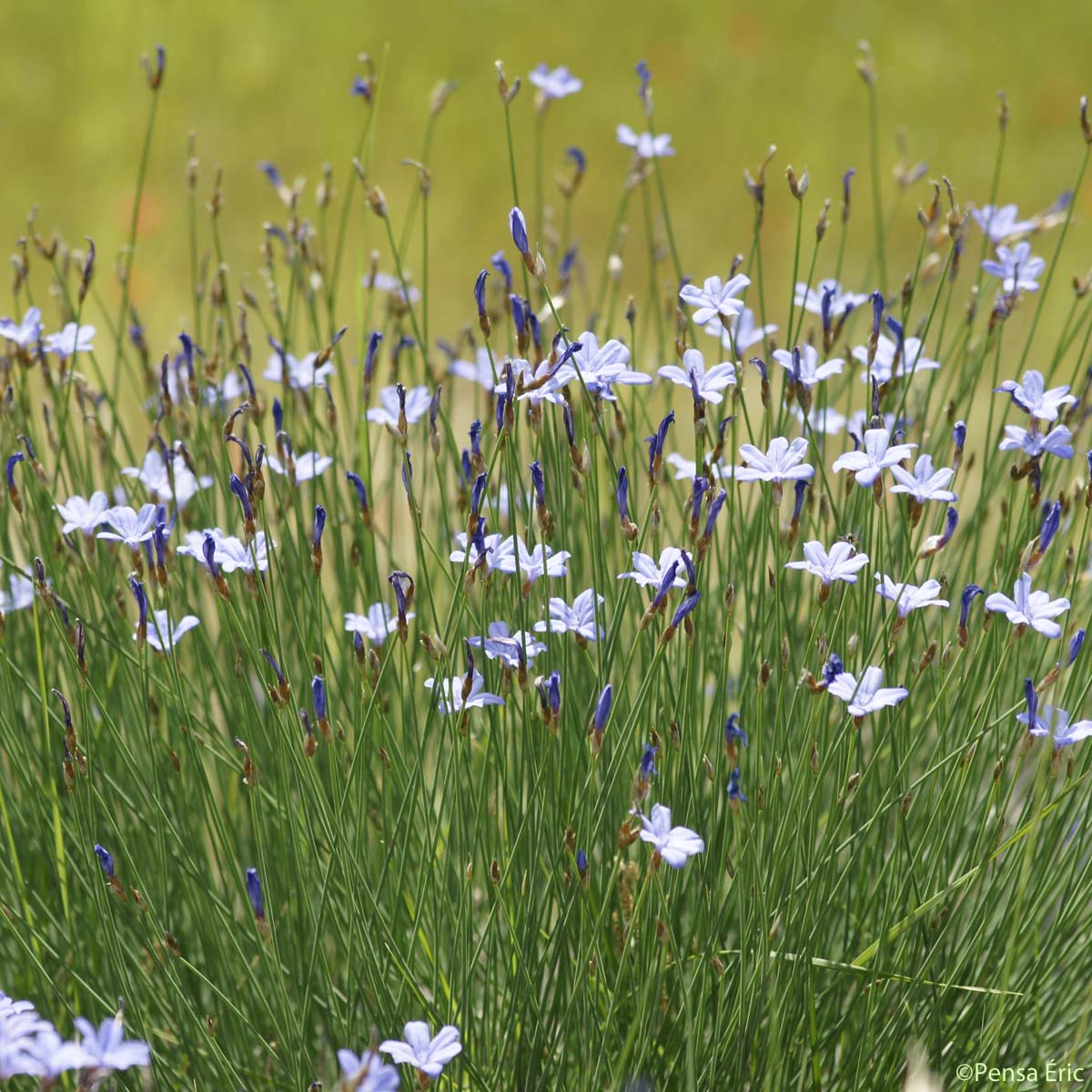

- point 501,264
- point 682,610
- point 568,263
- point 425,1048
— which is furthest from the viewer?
point 568,263

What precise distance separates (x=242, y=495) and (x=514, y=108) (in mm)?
5811

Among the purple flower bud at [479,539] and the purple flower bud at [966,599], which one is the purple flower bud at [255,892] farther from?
the purple flower bud at [966,599]

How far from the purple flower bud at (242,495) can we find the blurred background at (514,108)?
4785mm

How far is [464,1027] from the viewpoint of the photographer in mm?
1633

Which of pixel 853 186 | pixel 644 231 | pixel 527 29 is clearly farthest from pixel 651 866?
pixel 527 29

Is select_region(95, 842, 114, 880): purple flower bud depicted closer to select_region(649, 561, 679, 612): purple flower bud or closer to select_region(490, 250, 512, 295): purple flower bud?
select_region(649, 561, 679, 612): purple flower bud

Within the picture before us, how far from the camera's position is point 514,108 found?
6.78 metres

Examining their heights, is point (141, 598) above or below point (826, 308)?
below

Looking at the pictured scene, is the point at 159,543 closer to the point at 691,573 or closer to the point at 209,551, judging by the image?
the point at 209,551

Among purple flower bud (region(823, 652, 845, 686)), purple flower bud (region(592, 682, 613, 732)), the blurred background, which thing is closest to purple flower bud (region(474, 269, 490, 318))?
purple flower bud (region(592, 682, 613, 732))

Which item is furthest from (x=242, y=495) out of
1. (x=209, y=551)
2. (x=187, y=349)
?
(x=187, y=349)

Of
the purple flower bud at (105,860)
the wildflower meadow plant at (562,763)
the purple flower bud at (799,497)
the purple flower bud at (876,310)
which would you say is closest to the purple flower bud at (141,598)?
the wildflower meadow plant at (562,763)

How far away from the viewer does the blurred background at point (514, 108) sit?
641cm

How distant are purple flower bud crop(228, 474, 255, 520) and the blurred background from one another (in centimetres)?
479
